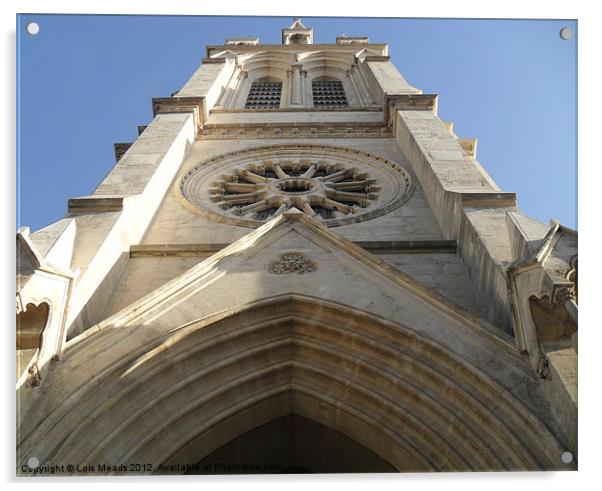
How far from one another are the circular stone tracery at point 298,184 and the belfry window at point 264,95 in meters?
6.95

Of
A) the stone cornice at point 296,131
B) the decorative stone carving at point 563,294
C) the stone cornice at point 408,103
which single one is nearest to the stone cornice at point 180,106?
the stone cornice at point 296,131

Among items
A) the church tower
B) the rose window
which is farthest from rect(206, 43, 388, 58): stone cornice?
the church tower

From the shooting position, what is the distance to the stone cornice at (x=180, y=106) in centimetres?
→ 1574

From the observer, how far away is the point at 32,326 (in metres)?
6.45

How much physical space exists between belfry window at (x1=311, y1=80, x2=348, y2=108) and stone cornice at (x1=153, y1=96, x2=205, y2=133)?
6329 mm

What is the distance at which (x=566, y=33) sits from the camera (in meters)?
6.85

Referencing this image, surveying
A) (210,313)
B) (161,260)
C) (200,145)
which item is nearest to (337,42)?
(200,145)

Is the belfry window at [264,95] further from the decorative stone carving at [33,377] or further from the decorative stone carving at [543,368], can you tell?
the decorative stone carving at [543,368]

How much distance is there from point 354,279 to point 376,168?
6.60 m

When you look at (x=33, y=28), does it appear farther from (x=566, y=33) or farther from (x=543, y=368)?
(x=543, y=368)

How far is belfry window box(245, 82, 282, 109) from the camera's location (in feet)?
74.4

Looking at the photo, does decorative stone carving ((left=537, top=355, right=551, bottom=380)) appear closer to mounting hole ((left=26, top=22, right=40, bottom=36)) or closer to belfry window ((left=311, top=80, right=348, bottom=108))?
mounting hole ((left=26, top=22, right=40, bottom=36))

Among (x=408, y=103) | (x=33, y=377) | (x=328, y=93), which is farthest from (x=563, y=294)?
(x=328, y=93)

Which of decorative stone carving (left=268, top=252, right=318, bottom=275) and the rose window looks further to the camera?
the rose window
